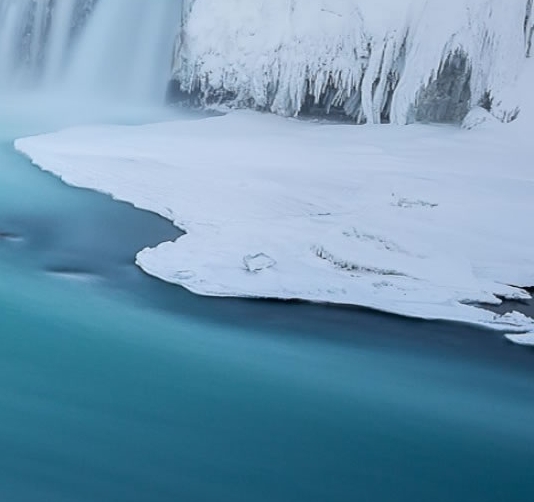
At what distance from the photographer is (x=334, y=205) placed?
5.58 metres

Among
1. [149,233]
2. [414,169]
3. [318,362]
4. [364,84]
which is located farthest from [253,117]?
[318,362]

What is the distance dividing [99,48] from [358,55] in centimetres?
381

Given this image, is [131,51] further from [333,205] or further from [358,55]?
[333,205]

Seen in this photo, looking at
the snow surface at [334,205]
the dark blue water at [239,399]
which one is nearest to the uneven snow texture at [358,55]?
the snow surface at [334,205]

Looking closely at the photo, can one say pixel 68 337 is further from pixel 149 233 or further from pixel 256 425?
pixel 149 233

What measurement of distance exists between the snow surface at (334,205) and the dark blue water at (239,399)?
264mm

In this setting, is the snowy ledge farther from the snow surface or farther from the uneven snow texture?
the uneven snow texture

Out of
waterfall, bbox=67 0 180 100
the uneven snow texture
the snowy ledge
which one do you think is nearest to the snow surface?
the snowy ledge

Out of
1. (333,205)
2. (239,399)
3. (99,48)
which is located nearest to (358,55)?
(333,205)

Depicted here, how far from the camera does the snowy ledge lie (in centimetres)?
435

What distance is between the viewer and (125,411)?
313 cm

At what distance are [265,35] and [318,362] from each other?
20.1 ft

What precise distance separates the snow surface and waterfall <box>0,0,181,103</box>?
7.60ft

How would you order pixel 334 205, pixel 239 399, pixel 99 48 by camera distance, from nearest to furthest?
pixel 239 399 < pixel 334 205 < pixel 99 48
